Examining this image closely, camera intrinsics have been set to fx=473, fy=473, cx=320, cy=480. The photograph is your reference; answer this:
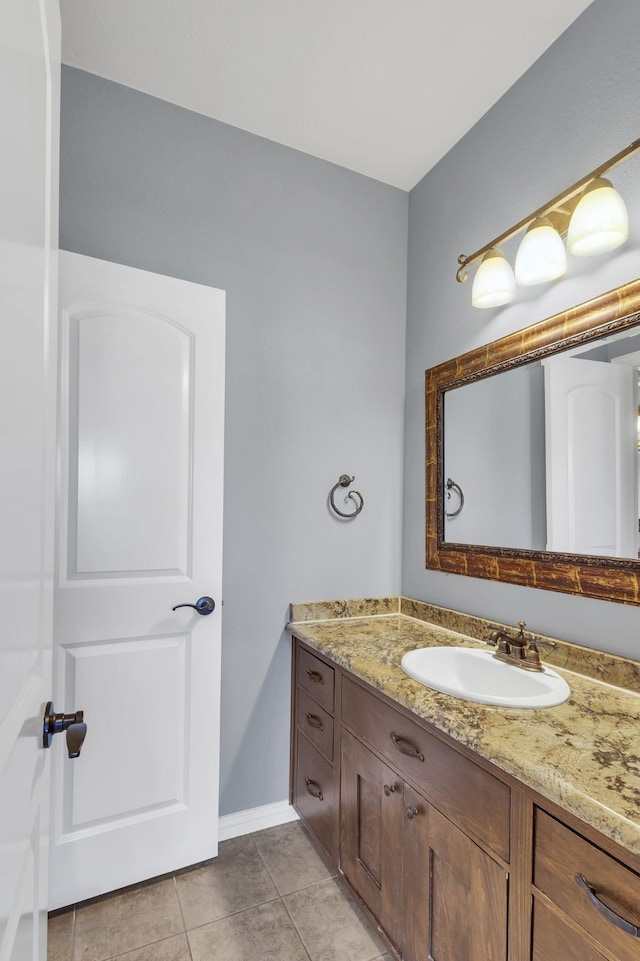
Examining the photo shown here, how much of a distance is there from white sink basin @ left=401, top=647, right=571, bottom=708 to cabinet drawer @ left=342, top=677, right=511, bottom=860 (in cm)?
13

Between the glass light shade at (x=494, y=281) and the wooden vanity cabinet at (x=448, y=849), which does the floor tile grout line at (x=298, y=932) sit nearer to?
the wooden vanity cabinet at (x=448, y=849)

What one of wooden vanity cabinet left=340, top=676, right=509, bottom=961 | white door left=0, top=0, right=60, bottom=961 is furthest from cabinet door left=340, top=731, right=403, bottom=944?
white door left=0, top=0, right=60, bottom=961

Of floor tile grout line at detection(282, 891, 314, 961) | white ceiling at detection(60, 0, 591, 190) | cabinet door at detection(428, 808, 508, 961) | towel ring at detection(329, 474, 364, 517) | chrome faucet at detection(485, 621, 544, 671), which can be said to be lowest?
floor tile grout line at detection(282, 891, 314, 961)

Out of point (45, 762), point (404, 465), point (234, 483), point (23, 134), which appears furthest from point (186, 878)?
point (23, 134)

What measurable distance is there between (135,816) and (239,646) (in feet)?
2.03

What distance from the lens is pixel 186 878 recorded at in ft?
5.36

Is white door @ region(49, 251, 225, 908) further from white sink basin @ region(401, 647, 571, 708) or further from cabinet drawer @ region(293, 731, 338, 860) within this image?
white sink basin @ region(401, 647, 571, 708)

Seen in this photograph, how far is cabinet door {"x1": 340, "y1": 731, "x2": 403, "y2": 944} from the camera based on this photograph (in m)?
1.25

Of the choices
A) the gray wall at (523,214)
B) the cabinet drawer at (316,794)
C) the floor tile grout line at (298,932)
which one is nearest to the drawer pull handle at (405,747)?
the cabinet drawer at (316,794)

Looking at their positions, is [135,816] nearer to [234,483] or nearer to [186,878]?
[186,878]

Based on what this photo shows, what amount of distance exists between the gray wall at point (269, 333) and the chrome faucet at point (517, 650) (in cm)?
75

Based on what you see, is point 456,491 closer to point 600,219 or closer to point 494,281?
point 494,281

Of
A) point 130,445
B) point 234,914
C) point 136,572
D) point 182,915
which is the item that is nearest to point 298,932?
point 234,914

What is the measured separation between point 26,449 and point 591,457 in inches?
54.7
